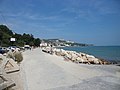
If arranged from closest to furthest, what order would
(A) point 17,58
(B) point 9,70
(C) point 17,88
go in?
(C) point 17,88 → (B) point 9,70 → (A) point 17,58

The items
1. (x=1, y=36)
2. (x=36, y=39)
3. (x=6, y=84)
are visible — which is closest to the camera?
(x=6, y=84)

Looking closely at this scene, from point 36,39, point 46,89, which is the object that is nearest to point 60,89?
point 46,89

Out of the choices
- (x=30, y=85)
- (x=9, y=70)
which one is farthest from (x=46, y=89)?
(x=9, y=70)

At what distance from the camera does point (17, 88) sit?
841cm

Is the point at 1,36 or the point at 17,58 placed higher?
the point at 1,36

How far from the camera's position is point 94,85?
27.9 feet

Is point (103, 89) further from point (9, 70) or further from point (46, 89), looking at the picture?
point (9, 70)

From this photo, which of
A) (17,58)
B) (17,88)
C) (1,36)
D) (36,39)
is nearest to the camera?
(17,88)

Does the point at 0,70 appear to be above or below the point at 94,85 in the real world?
above

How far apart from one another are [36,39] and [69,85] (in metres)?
103

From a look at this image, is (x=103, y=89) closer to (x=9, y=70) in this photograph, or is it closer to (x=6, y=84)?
(x=6, y=84)

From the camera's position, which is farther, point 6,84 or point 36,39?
point 36,39

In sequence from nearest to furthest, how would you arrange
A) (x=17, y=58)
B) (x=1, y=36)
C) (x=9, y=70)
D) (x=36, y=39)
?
1. (x=9, y=70)
2. (x=17, y=58)
3. (x=1, y=36)
4. (x=36, y=39)

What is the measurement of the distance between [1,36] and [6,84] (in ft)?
182
